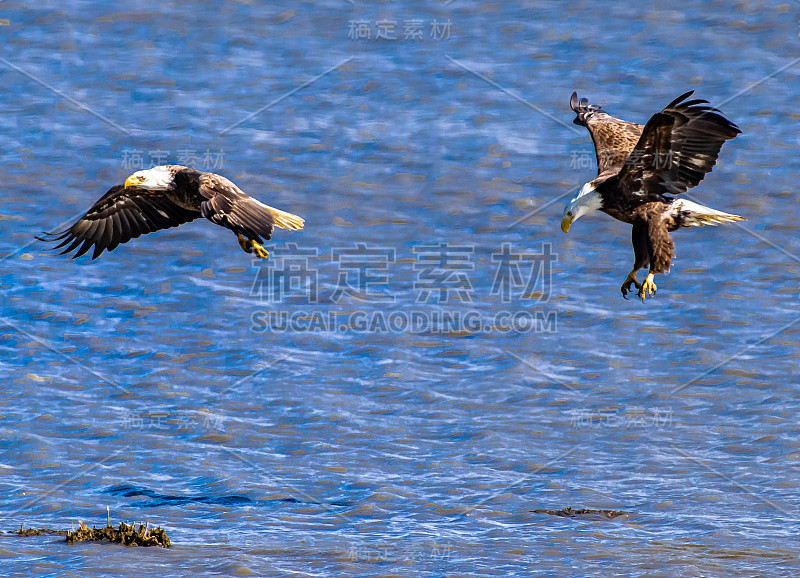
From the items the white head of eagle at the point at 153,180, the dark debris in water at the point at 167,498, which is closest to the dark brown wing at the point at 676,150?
the white head of eagle at the point at 153,180

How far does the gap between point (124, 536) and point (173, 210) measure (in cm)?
258

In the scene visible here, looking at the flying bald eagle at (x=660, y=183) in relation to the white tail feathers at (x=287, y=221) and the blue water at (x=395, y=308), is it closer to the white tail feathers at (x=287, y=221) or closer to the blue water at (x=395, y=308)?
the white tail feathers at (x=287, y=221)

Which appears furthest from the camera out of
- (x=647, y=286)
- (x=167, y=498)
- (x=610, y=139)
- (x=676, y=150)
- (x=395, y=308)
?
(x=395, y=308)

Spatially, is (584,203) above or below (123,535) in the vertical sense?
above

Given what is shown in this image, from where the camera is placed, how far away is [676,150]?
31.2 feet

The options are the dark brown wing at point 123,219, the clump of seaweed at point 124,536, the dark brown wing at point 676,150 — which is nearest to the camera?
the dark brown wing at point 676,150

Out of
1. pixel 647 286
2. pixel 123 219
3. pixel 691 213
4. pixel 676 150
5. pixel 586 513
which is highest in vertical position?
pixel 676 150

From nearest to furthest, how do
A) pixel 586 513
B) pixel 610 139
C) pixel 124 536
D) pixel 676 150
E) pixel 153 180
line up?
pixel 676 150
pixel 153 180
pixel 610 139
pixel 124 536
pixel 586 513

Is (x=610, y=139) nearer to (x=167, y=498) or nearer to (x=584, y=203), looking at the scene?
(x=584, y=203)

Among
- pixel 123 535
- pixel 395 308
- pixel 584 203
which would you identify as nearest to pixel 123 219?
pixel 123 535

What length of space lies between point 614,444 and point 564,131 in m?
7.96

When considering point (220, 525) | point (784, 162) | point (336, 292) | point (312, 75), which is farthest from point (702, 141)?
point (312, 75)

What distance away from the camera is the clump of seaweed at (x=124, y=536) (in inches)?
424

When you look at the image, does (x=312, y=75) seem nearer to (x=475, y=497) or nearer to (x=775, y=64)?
(x=775, y=64)
